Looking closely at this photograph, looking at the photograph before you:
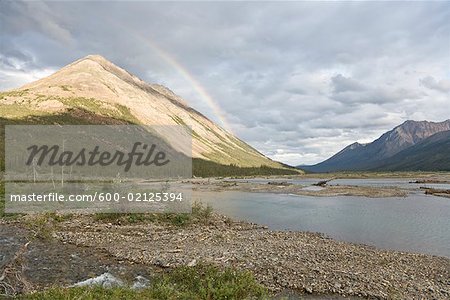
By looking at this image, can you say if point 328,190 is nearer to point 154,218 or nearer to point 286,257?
point 154,218

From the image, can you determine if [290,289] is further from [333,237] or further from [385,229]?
[385,229]

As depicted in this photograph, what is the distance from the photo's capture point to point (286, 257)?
24.7m

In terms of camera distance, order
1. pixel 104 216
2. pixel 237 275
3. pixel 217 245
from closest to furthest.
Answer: pixel 237 275, pixel 217 245, pixel 104 216

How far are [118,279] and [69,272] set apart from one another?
3.41m

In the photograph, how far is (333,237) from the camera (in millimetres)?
36125

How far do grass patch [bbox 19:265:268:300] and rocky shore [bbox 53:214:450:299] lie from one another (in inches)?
80.3

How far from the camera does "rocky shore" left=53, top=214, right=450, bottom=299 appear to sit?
779 inches

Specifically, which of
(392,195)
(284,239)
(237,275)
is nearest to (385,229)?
(284,239)

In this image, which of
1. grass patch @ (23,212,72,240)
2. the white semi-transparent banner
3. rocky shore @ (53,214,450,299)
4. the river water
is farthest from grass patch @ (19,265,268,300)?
the white semi-transparent banner

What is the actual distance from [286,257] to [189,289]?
8828 mm

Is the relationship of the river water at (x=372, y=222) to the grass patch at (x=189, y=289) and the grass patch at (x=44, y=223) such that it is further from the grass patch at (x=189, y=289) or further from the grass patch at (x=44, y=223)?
the grass patch at (x=44, y=223)

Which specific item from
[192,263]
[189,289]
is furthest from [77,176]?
[189,289]

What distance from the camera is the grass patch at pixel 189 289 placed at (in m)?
13.6

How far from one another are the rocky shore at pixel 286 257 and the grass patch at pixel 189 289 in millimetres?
2040
